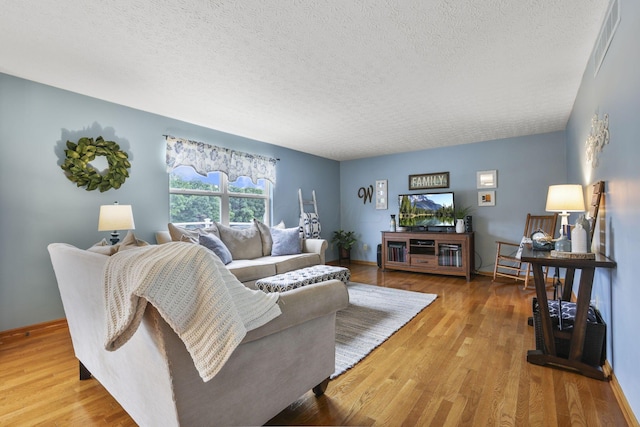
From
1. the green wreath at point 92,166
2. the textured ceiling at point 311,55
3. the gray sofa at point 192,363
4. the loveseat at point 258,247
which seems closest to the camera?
the gray sofa at point 192,363

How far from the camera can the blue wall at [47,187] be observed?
266 cm

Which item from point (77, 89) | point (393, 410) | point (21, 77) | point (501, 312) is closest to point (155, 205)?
point (77, 89)

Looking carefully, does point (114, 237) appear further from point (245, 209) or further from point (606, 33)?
point (606, 33)

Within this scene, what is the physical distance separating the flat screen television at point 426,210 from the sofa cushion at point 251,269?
2857 millimetres

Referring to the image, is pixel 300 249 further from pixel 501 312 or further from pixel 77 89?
pixel 77 89

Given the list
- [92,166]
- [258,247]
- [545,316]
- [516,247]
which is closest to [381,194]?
[516,247]

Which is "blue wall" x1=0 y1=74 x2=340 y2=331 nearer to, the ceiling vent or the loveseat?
the loveseat

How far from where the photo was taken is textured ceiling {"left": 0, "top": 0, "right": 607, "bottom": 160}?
1.82 meters

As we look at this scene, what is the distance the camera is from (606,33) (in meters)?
1.83

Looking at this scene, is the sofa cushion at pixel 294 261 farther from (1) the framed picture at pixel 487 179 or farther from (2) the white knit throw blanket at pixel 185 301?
(1) the framed picture at pixel 487 179

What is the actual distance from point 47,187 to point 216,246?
1.66m

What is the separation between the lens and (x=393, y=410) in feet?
5.22

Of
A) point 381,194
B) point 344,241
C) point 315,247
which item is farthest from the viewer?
point 344,241

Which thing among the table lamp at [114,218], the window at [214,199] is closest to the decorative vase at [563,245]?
the table lamp at [114,218]
